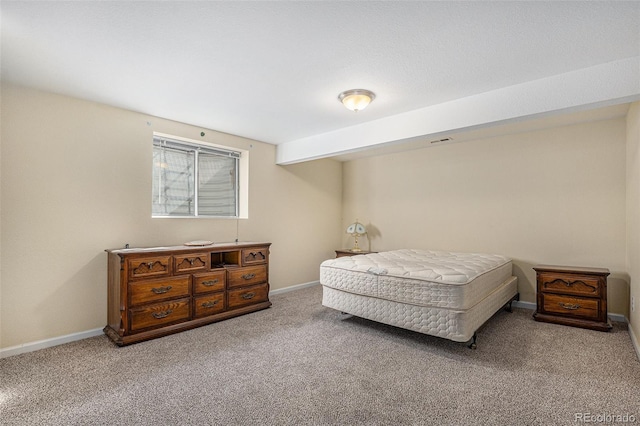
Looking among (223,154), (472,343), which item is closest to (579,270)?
(472,343)

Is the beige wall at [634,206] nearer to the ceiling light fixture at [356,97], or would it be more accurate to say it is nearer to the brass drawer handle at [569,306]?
the brass drawer handle at [569,306]

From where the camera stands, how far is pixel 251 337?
9.81 feet

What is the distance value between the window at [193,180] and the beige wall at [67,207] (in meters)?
0.17

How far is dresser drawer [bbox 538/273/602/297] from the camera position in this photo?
3203 mm

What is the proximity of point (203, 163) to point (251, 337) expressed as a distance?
7.85 ft

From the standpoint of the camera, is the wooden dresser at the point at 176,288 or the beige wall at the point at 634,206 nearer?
the beige wall at the point at 634,206

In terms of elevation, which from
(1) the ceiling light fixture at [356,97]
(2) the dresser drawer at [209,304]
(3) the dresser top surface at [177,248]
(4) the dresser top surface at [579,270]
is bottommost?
(2) the dresser drawer at [209,304]

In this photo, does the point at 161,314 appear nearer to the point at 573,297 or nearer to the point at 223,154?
the point at 223,154

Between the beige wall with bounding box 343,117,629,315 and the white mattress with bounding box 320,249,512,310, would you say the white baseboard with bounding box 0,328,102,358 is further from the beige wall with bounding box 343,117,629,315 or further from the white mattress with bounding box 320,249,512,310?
the beige wall with bounding box 343,117,629,315

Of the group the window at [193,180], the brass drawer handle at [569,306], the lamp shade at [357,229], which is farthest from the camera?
the lamp shade at [357,229]

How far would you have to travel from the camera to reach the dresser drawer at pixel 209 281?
333 centimetres

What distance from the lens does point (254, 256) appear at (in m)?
3.93

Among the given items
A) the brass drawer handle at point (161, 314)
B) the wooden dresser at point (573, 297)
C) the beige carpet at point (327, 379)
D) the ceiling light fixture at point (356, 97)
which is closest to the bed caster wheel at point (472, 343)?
the beige carpet at point (327, 379)

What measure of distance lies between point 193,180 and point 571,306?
4716mm
